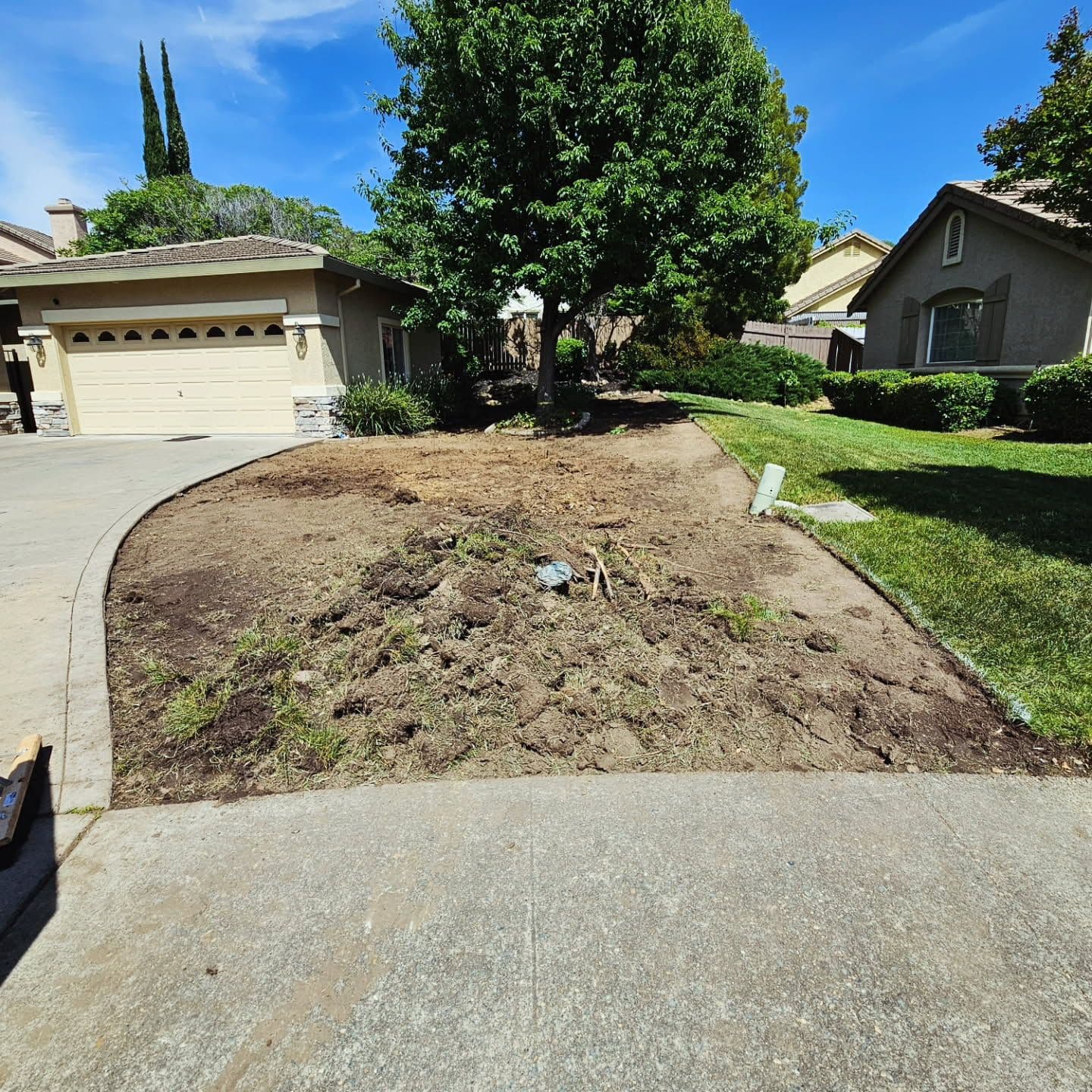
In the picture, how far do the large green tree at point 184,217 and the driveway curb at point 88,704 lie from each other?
23965 millimetres

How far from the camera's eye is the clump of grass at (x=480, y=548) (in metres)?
4.92

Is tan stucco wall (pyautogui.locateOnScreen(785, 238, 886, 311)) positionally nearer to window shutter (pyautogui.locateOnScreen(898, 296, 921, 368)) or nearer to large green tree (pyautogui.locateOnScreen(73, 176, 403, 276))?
window shutter (pyautogui.locateOnScreen(898, 296, 921, 368))

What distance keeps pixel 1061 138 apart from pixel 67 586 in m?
13.7

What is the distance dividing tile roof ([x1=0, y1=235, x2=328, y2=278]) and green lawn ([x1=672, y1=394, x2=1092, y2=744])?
31.3ft

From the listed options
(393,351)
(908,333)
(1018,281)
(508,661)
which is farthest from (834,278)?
(508,661)

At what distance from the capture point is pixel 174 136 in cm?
3359

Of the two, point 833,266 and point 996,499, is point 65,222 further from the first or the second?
point 833,266

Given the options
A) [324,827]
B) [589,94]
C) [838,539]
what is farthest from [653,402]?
[324,827]

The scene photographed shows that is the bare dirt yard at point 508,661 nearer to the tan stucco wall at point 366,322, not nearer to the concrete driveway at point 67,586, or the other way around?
the concrete driveway at point 67,586

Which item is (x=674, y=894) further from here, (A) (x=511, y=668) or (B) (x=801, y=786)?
(A) (x=511, y=668)

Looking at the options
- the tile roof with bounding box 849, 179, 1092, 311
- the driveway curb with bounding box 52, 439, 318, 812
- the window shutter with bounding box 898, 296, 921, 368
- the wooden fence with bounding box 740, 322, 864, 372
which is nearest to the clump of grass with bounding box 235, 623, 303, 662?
the driveway curb with bounding box 52, 439, 318, 812

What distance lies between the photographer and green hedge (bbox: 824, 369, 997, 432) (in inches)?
536

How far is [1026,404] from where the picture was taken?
12531 millimetres

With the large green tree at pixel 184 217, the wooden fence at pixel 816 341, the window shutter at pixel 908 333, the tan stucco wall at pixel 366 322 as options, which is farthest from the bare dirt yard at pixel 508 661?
the large green tree at pixel 184 217
